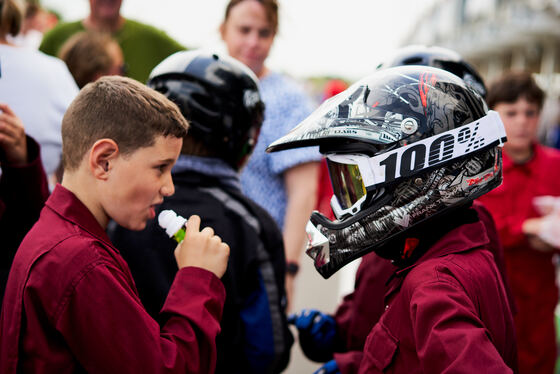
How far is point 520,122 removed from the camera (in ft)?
14.2

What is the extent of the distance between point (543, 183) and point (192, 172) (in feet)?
9.37

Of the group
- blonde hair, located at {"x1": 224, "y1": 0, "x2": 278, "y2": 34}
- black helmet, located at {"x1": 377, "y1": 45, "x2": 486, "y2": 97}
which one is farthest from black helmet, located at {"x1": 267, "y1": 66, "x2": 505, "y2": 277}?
blonde hair, located at {"x1": 224, "y1": 0, "x2": 278, "y2": 34}

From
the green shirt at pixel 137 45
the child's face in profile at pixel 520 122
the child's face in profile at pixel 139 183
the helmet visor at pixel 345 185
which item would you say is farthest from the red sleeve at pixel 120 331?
the child's face in profile at pixel 520 122

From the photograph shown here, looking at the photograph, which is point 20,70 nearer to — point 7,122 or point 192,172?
point 7,122

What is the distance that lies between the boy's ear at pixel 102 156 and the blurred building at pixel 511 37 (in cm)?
1699

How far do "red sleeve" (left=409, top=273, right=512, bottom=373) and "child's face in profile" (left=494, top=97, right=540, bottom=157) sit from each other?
9.49ft

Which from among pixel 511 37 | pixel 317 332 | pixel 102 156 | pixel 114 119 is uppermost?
pixel 114 119

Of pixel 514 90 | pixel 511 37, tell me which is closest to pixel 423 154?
pixel 514 90

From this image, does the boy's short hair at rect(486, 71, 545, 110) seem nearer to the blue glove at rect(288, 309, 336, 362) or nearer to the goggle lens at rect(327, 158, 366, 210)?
the blue glove at rect(288, 309, 336, 362)

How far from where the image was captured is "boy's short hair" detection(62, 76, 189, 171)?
6.46 ft

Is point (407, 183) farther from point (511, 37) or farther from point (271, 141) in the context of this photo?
point (511, 37)

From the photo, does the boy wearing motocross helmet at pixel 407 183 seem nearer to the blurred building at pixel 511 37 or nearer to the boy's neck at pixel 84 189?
the boy's neck at pixel 84 189

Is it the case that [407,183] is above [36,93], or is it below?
below

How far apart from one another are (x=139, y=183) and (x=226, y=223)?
0.52m
